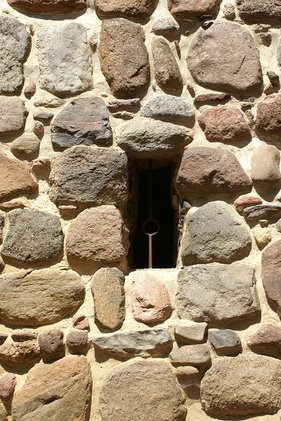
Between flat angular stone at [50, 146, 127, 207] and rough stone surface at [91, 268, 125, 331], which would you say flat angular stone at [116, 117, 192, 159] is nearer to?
flat angular stone at [50, 146, 127, 207]

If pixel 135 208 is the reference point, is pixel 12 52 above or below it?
above

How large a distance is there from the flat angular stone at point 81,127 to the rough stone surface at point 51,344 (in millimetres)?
696

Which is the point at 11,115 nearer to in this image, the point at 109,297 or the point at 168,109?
the point at 168,109

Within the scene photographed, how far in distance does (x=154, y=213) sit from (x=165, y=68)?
631 mm

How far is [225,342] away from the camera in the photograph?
182cm

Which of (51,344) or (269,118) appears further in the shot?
(269,118)

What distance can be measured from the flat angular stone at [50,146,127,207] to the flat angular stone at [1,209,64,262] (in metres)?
0.09

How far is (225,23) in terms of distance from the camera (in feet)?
7.00

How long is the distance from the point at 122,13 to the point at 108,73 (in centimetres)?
27

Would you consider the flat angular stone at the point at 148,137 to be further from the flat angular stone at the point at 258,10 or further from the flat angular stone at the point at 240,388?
the flat angular stone at the point at 240,388

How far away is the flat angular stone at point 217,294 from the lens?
1852 mm

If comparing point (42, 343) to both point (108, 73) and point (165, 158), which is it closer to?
point (165, 158)

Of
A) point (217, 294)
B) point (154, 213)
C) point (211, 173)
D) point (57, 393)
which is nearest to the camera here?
point (57, 393)

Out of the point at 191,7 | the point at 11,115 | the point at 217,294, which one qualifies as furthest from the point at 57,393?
the point at 191,7
